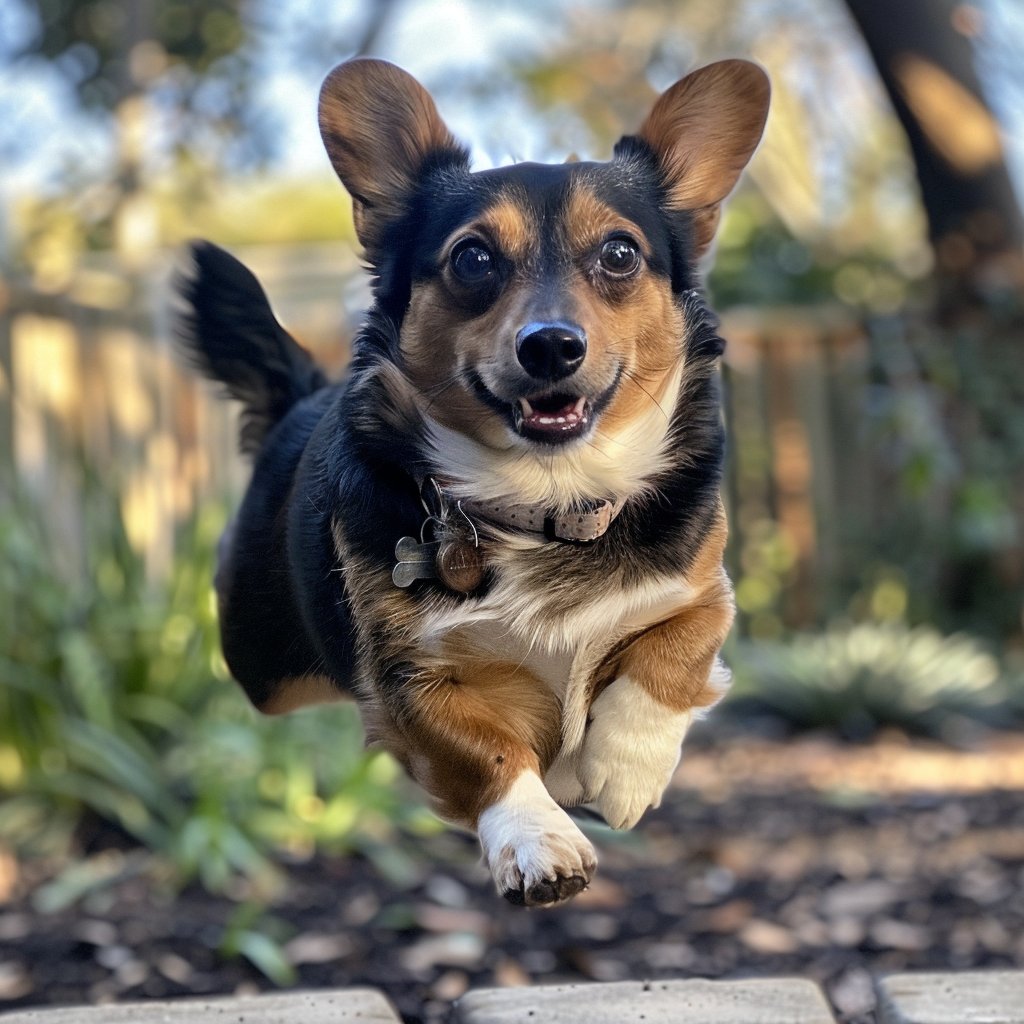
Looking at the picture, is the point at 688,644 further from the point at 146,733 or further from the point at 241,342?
the point at 146,733

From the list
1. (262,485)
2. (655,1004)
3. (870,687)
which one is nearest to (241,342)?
(262,485)

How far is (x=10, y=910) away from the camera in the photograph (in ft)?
15.2

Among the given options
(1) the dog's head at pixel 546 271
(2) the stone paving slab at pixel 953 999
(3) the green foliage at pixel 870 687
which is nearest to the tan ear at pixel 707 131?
(1) the dog's head at pixel 546 271

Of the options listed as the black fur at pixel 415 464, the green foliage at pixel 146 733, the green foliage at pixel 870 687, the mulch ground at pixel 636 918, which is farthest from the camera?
the green foliage at pixel 870 687

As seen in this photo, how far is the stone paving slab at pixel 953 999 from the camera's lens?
100 inches

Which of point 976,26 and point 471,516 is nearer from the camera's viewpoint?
point 471,516

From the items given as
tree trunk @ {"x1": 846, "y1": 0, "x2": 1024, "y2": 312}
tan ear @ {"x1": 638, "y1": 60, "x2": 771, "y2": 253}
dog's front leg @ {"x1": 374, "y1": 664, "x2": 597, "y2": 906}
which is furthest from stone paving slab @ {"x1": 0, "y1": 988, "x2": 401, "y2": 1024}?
tree trunk @ {"x1": 846, "y1": 0, "x2": 1024, "y2": 312}

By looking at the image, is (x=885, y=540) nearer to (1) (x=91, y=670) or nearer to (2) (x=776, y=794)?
(2) (x=776, y=794)

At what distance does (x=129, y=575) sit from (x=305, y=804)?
1089 millimetres

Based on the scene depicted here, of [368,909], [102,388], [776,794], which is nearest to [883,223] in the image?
[776,794]

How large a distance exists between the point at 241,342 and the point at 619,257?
69cm

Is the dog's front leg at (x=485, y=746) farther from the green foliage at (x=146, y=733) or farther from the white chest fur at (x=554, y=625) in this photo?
the green foliage at (x=146, y=733)

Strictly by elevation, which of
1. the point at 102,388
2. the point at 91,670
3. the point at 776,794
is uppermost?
the point at 102,388

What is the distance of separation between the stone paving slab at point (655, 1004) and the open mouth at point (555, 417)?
Answer: 1.44 metres
